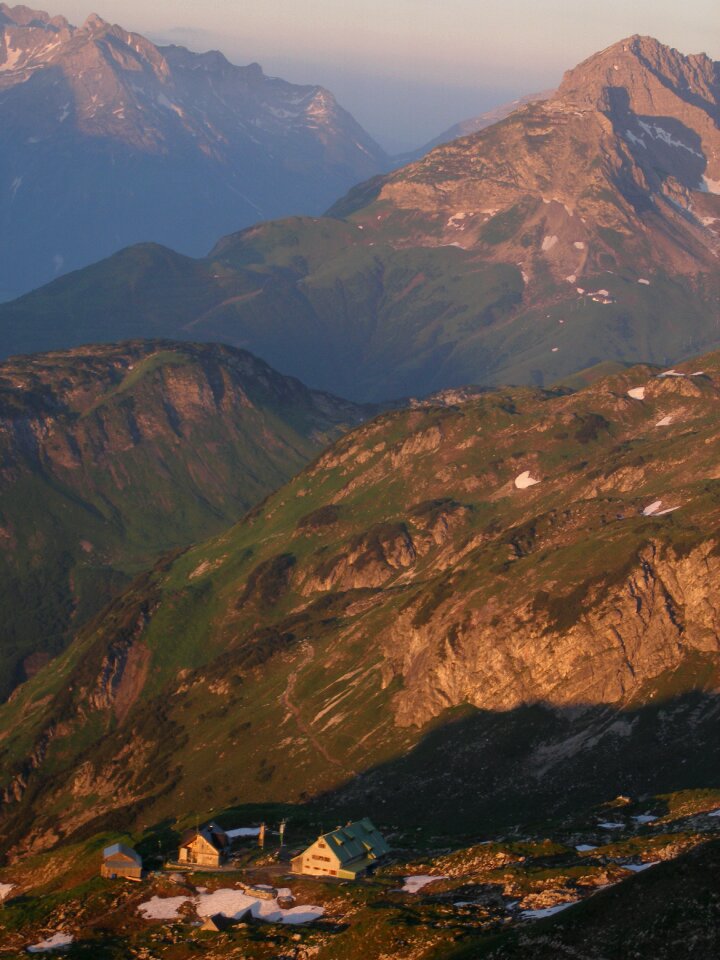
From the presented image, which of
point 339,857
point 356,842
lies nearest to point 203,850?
point 356,842

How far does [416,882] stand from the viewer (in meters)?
140

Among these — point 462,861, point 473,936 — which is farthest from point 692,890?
point 462,861

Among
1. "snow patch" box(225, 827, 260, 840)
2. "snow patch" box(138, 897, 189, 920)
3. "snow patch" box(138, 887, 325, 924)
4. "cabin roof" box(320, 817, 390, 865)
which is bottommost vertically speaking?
"snow patch" box(225, 827, 260, 840)

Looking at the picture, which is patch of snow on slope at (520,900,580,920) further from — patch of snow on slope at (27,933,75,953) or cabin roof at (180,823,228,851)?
cabin roof at (180,823,228,851)

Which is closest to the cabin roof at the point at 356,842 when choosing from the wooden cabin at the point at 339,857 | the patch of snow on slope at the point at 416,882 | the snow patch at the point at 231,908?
the wooden cabin at the point at 339,857

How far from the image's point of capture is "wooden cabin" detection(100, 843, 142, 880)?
14825cm

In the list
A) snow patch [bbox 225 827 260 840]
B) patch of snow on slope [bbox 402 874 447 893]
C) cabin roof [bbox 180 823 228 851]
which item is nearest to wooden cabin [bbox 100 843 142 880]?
cabin roof [bbox 180 823 228 851]

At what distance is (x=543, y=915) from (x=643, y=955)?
2560 cm

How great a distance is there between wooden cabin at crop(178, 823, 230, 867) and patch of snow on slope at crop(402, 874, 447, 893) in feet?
79.3

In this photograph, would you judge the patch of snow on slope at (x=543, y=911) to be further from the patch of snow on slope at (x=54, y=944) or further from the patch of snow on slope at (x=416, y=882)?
the patch of snow on slope at (x=54, y=944)

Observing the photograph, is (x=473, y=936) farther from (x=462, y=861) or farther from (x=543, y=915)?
(x=462, y=861)

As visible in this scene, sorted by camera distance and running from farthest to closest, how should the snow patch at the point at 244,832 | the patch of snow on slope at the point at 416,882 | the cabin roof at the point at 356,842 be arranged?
1. the snow patch at the point at 244,832
2. the cabin roof at the point at 356,842
3. the patch of snow on slope at the point at 416,882

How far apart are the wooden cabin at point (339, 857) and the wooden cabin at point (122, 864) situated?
16.7 meters

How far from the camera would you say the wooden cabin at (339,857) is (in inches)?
5728
